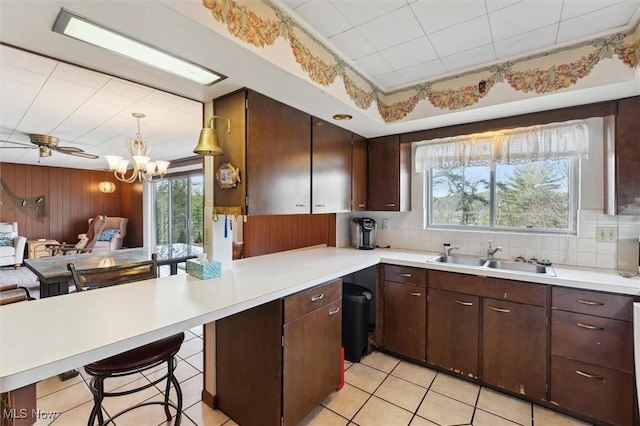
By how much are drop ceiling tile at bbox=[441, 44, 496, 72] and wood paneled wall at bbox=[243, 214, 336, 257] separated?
79.7 inches

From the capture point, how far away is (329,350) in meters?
1.96

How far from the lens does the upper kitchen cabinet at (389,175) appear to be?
292 centimetres

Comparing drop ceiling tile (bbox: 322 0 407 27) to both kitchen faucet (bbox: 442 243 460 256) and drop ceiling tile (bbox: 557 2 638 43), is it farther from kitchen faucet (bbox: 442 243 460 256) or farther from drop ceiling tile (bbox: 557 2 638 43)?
kitchen faucet (bbox: 442 243 460 256)

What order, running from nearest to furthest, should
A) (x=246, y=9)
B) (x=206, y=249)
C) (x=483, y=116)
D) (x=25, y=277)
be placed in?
(x=246, y=9)
(x=206, y=249)
(x=483, y=116)
(x=25, y=277)

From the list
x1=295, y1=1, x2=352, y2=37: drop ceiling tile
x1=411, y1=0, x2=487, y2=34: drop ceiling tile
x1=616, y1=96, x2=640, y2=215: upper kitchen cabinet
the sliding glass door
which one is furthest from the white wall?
the sliding glass door

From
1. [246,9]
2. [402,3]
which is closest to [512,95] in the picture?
[402,3]

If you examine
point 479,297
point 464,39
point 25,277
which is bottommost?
point 25,277

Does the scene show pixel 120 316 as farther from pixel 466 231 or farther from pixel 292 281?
pixel 466 231

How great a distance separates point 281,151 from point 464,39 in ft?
4.53

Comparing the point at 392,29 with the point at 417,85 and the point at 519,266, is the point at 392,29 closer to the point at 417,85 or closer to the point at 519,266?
the point at 417,85

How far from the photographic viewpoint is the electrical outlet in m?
2.13

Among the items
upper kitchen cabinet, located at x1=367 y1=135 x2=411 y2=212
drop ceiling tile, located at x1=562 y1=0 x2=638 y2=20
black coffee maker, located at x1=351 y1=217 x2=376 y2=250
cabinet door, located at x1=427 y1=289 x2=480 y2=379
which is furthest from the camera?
black coffee maker, located at x1=351 y1=217 x2=376 y2=250

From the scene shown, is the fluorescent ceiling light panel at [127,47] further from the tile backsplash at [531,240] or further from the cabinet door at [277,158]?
the tile backsplash at [531,240]

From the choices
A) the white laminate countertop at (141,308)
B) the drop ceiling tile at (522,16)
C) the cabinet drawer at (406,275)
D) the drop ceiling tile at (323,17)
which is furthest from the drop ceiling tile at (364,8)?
the cabinet drawer at (406,275)
